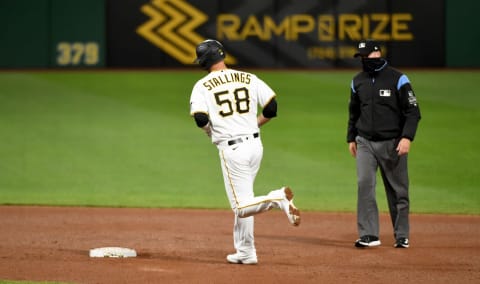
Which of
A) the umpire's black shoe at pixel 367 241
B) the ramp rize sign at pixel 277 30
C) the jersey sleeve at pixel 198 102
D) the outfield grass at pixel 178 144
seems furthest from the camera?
the ramp rize sign at pixel 277 30

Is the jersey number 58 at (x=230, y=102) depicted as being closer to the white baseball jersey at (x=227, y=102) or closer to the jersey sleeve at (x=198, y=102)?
the white baseball jersey at (x=227, y=102)

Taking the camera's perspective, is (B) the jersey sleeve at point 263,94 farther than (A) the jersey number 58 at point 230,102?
Yes

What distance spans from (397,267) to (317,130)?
32.6 ft

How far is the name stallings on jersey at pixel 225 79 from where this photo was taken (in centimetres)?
839

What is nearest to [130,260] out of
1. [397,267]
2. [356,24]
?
[397,267]

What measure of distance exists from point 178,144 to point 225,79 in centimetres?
878

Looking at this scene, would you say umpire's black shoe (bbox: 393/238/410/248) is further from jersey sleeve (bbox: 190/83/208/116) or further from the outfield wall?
the outfield wall

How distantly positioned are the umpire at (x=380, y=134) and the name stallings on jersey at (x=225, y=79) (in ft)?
4.59

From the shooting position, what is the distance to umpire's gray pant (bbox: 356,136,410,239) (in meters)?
9.41

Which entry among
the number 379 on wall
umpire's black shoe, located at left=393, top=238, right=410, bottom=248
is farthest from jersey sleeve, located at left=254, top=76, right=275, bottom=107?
the number 379 on wall

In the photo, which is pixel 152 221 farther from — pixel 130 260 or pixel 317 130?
pixel 317 130

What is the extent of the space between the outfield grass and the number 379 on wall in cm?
106

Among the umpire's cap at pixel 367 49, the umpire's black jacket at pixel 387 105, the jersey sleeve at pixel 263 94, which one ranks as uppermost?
the umpire's cap at pixel 367 49

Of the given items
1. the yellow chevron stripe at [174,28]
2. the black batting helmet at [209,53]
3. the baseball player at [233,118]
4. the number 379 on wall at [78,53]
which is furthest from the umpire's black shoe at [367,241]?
the number 379 on wall at [78,53]
